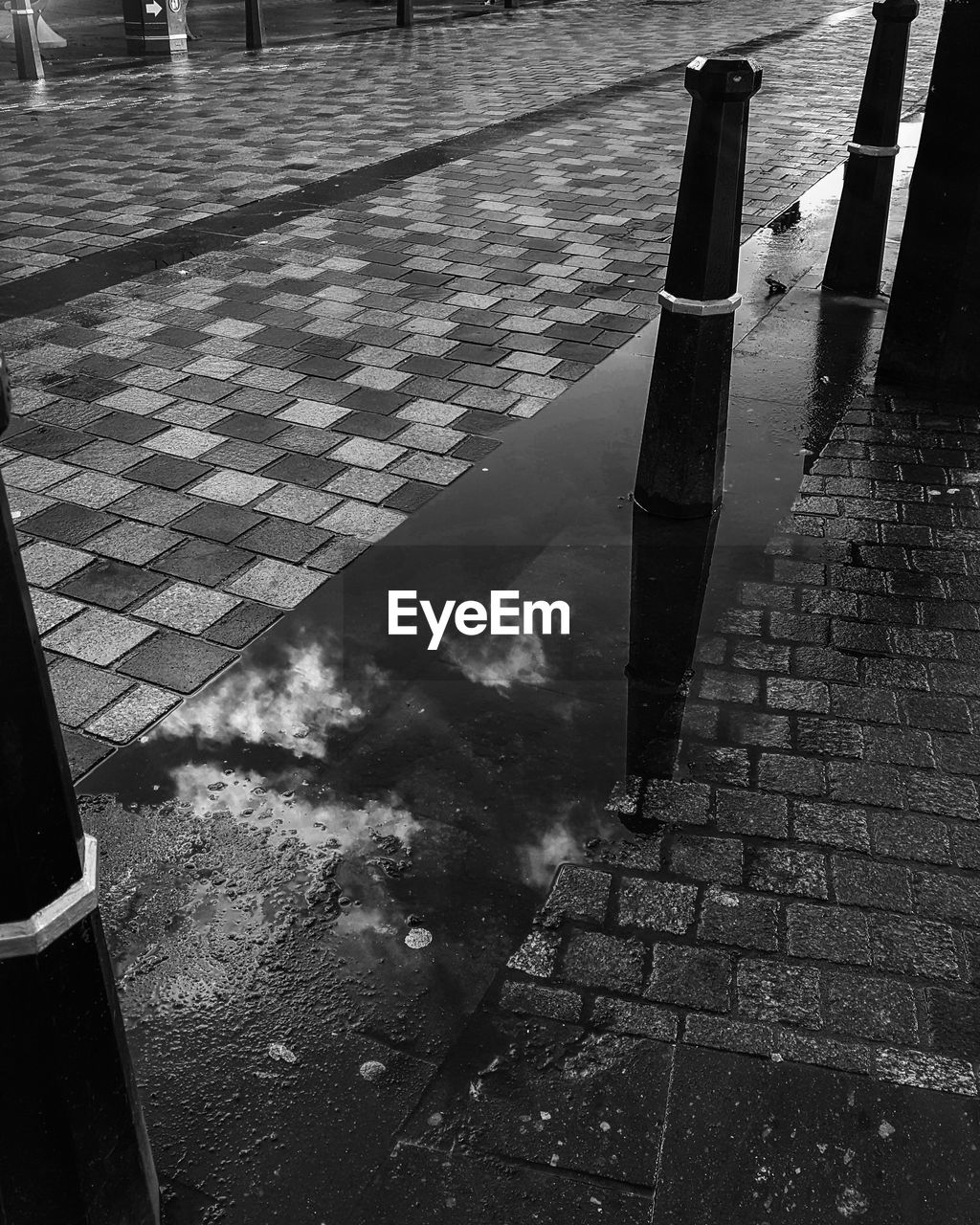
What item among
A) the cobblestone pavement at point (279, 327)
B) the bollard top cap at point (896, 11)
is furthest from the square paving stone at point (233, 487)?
the bollard top cap at point (896, 11)

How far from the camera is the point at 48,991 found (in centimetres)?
170

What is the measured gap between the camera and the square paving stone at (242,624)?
12.3 feet

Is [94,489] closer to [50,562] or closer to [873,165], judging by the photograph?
[50,562]

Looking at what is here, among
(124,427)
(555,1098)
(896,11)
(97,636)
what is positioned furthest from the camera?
(896,11)

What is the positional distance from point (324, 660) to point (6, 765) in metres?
2.10

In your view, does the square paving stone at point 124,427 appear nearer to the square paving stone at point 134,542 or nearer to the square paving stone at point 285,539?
the square paving stone at point 134,542

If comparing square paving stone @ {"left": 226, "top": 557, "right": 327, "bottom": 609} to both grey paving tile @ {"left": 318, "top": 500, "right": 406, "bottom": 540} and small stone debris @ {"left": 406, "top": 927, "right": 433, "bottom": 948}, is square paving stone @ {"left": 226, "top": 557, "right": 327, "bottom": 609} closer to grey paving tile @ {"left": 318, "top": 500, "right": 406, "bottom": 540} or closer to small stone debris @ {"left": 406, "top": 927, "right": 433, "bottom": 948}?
grey paving tile @ {"left": 318, "top": 500, "right": 406, "bottom": 540}

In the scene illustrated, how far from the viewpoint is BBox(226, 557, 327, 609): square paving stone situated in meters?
3.99

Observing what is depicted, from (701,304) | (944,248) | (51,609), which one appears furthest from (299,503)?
(944,248)

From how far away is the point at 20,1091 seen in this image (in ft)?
5.62

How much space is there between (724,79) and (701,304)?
2.29 feet

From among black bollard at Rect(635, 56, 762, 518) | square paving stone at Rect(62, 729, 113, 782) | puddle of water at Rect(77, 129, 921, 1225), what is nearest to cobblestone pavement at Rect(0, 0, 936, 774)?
square paving stone at Rect(62, 729, 113, 782)

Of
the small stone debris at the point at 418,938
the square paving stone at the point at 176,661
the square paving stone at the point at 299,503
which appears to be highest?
the small stone debris at the point at 418,938

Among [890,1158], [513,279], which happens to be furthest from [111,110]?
[890,1158]
